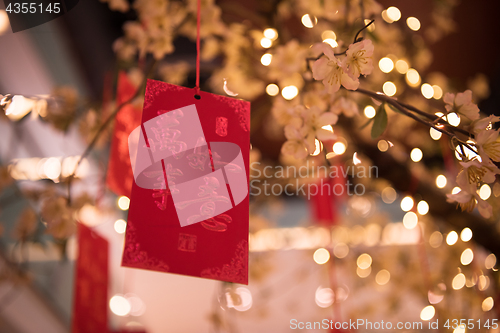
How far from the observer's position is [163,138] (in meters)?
0.53

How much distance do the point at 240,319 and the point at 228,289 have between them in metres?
1.86

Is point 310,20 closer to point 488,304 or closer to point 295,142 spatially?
point 295,142

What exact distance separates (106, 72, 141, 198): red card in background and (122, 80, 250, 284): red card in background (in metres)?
0.24

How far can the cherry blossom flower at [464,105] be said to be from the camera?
1.75ft

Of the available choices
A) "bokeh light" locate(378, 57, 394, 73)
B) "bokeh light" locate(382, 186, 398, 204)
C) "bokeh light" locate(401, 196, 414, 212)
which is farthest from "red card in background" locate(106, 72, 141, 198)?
"bokeh light" locate(382, 186, 398, 204)

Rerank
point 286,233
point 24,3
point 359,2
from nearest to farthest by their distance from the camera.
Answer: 1. point 359,2
2. point 24,3
3. point 286,233

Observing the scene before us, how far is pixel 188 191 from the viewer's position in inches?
20.4

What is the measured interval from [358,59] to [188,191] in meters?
0.34

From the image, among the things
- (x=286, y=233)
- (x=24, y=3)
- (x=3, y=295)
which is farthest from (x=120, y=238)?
(x=24, y=3)

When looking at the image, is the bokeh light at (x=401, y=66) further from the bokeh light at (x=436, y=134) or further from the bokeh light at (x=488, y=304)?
the bokeh light at (x=488, y=304)

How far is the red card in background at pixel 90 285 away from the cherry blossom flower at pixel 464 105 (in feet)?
3.42

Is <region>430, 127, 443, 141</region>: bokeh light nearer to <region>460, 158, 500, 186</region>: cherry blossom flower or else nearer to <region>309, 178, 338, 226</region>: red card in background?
<region>460, 158, 500, 186</region>: cherry blossom flower

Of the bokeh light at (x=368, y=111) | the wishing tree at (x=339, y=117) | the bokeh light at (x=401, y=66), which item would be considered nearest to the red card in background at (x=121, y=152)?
the wishing tree at (x=339, y=117)

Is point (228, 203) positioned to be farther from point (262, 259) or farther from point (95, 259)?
point (262, 259)
